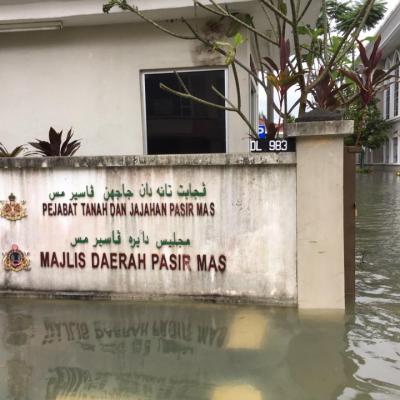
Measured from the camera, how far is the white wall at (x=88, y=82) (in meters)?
6.84

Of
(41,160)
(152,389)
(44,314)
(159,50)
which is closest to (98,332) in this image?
(44,314)

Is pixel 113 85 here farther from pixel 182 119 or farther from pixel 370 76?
pixel 370 76

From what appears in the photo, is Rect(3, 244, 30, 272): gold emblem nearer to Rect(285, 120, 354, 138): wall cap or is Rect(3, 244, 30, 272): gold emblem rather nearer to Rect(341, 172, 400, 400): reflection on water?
Rect(285, 120, 354, 138): wall cap

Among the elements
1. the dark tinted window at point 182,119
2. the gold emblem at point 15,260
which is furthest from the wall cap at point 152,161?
the dark tinted window at point 182,119

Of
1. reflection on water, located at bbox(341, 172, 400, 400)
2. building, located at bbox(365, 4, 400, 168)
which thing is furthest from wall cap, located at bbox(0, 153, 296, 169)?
building, located at bbox(365, 4, 400, 168)

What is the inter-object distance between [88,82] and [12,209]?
Answer: 251cm

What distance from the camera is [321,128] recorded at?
462 centimetres

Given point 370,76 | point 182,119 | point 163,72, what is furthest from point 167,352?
point 163,72

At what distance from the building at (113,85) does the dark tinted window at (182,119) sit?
1 centimetres

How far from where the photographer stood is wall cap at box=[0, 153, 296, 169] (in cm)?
480

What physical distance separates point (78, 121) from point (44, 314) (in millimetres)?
3209

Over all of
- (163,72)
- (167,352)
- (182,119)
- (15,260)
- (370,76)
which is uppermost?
(163,72)

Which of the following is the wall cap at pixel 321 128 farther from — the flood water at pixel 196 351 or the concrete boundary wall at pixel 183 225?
the flood water at pixel 196 351

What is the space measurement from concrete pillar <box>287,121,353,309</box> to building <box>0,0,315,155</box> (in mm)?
2118
